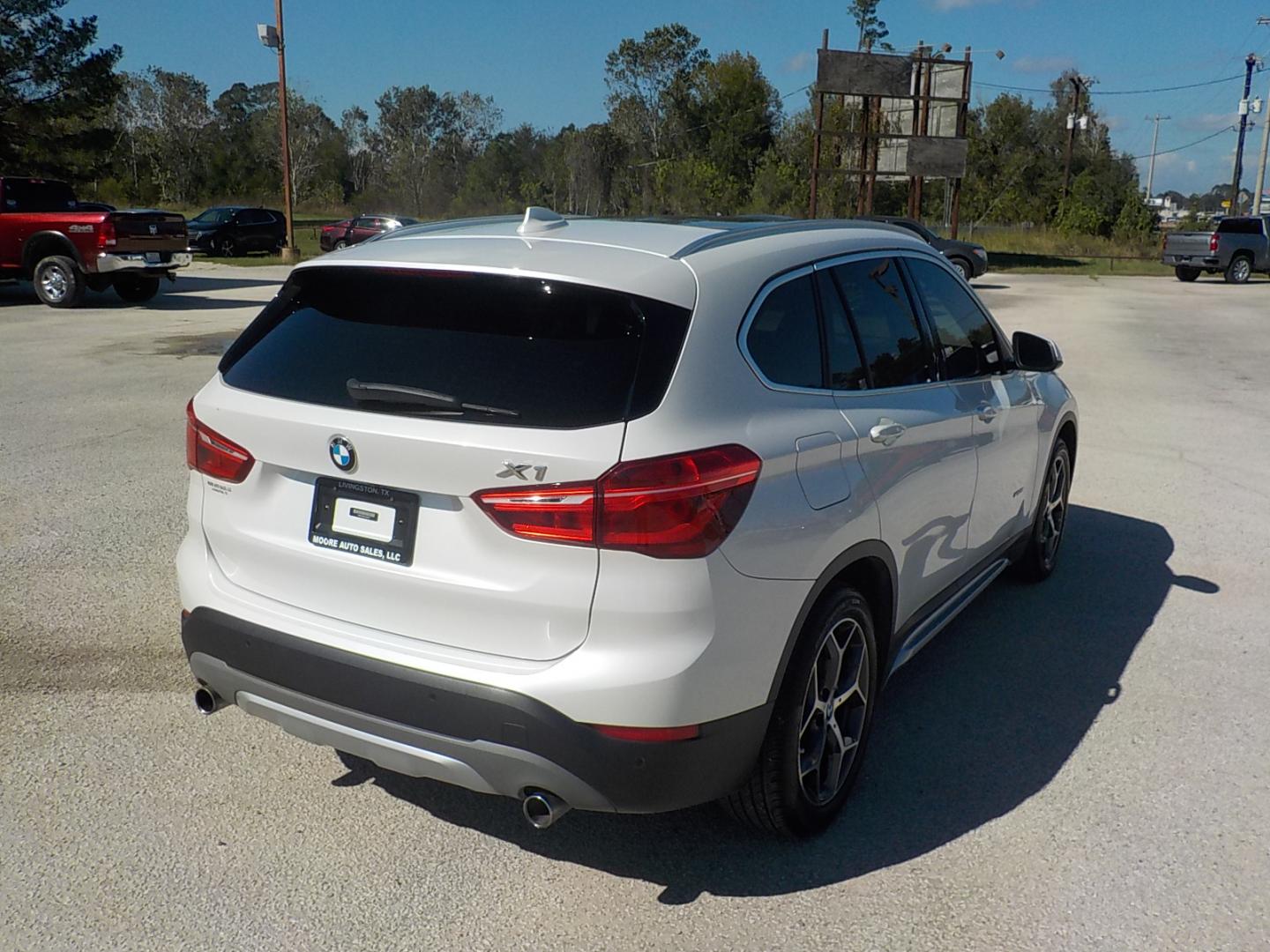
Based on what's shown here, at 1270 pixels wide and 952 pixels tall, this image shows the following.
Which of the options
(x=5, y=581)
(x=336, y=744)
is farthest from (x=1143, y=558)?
(x=5, y=581)

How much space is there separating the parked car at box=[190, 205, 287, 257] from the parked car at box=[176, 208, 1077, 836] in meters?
33.0

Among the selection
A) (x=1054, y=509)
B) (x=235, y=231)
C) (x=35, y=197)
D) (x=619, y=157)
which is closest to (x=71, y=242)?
(x=35, y=197)

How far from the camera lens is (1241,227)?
32750 millimetres

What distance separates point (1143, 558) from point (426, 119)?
85.1m

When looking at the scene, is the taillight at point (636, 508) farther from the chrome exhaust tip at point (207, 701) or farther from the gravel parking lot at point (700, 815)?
the chrome exhaust tip at point (207, 701)

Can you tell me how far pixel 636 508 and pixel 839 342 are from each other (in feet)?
3.91

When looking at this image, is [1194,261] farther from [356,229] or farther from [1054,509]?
[1054,509]

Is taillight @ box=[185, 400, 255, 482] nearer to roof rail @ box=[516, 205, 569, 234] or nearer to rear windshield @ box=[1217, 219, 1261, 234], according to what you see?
roof rail @ box=[516, 205, 569, 234]

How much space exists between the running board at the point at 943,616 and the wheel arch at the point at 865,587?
7.5 inches

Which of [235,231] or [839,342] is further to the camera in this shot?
[235,231]

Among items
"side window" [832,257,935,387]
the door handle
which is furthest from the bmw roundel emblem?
"side window" [832,257,935,387]

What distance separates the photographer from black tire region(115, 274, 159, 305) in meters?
19.8

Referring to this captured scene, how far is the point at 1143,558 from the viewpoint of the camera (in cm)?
616

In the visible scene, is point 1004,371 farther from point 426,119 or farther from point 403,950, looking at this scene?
point 426,119
